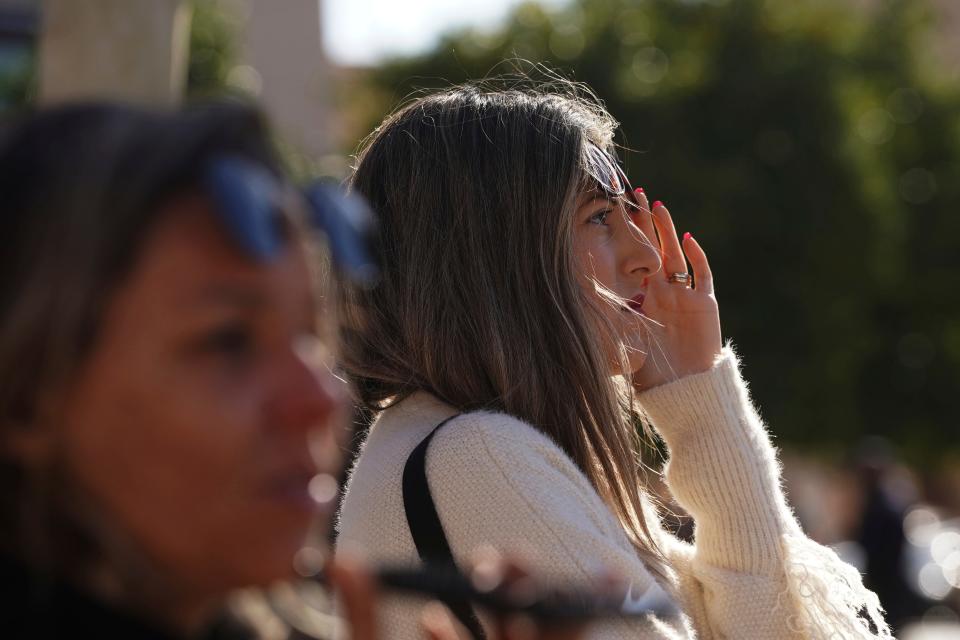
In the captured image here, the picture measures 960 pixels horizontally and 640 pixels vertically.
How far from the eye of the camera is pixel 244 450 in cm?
115

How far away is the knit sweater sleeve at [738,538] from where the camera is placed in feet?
8.21

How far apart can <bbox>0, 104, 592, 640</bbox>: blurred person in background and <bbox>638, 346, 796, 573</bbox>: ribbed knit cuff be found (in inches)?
59.3

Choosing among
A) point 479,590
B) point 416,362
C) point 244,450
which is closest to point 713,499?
point 416,362

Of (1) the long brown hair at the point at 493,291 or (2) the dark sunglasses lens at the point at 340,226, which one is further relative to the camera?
(1) the long brown hair at the point at 493,291

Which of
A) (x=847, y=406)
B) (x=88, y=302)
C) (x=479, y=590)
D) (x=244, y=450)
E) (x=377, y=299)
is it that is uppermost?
(x=88, y=302)

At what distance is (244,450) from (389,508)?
107cm

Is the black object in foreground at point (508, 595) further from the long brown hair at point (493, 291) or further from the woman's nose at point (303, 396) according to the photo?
the long brown hair at point (493, 291)

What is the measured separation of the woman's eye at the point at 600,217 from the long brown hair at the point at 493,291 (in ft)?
0.22

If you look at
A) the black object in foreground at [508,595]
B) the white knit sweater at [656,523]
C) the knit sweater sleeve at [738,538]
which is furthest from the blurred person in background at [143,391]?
the knit sweater sleeve at [738,538]

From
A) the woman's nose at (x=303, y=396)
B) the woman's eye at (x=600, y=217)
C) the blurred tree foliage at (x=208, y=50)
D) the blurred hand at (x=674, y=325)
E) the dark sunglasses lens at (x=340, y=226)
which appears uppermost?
the dark sunglasses lens at (x=340, y=226)

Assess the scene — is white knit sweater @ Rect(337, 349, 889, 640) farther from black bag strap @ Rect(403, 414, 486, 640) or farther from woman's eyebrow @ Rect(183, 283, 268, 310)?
woman's eyebrow @ Rect(183, 283, 268, 310)

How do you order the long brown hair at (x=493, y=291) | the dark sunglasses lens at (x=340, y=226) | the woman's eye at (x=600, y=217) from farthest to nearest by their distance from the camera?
the woman's eye at (x=600, y=217) < the long brown hair at (x=493, y=291) < the dark sunglasses lens at (x=340, y=226)

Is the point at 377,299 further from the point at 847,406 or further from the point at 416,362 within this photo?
the point at 847,406

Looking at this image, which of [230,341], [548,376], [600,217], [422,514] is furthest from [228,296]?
[600,217]
